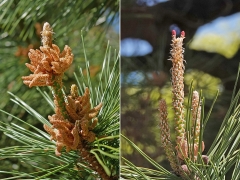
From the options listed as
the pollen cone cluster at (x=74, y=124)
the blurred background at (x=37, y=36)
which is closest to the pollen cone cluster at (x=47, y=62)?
the pollen cone cluster at (x=74, y=124)

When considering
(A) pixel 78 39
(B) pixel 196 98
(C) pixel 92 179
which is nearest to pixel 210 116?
(B) pixel 196 98

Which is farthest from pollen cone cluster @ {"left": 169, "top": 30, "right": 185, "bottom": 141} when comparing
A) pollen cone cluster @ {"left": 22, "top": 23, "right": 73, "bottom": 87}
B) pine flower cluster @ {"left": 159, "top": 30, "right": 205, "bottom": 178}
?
pollen cone cluster @ {"left": 22, "top": 23, "right": 73, "bottom": 87}

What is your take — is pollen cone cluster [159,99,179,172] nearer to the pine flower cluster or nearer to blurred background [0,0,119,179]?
the pine flower cluster

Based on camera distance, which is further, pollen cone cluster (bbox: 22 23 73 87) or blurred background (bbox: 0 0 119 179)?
blurred background (bbox: 0 0 119 179)

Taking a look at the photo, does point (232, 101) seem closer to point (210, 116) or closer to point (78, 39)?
point (210, 116)

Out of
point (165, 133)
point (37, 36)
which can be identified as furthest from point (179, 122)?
point (37, 36)

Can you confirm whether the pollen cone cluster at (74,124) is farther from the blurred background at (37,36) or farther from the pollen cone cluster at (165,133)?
the blurred background at (37,36)

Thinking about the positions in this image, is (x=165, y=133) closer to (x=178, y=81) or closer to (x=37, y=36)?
(x=178, y=81)
